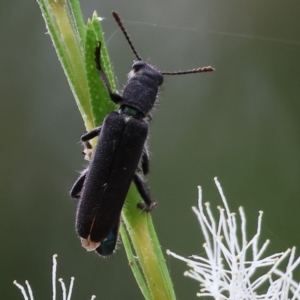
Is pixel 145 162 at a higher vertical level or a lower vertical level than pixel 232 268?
higher

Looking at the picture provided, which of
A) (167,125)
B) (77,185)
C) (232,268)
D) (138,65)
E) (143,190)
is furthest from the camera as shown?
(167,125)

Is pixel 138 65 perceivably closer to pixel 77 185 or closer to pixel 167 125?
pixel 77 185

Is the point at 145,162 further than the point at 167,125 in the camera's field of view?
No

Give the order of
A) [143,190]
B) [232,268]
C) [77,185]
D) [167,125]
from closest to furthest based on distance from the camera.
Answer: [232,268]
[143,190]
[77,185]
[167,125]

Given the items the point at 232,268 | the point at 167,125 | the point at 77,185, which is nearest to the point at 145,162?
the point at 77,185

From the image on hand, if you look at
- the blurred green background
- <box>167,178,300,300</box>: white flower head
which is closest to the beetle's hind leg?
<box>167,178,300,300</box>: white flower head

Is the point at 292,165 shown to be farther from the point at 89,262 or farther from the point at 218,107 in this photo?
the point at 89,262

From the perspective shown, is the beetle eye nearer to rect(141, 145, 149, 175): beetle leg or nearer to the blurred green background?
rect(141, 145, 149, 175): beetle leg

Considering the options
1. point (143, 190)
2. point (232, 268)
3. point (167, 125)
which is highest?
point (167, 125)

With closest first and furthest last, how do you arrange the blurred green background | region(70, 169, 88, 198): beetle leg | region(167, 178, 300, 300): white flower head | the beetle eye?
region(167, 178, 300, 300): white flower head < region(70, 169, 88, 198): beetle leg < the beetle eye < the blurred green background

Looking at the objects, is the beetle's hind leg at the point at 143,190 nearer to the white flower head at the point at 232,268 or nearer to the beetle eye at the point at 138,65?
the white flower head at the point at 232,268
